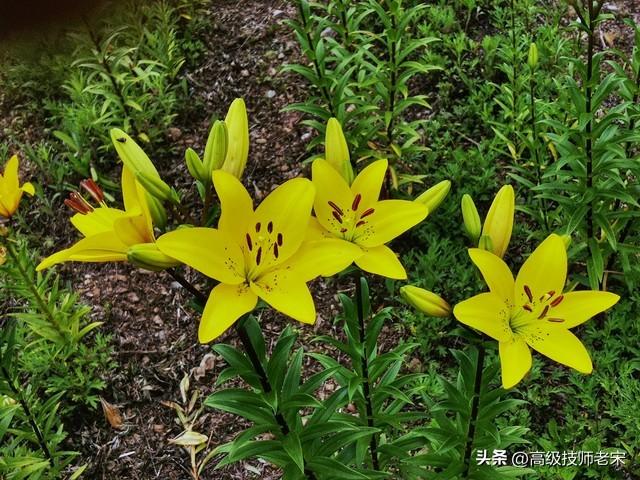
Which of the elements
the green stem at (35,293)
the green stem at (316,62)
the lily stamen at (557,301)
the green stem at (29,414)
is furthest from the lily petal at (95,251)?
the green stem at (316,62)

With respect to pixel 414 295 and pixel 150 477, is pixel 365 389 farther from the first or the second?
pixel 150 477

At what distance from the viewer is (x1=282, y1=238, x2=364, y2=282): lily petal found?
109cm

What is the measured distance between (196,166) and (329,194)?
0.88 ft

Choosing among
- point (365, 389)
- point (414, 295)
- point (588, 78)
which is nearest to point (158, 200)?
point (414, 295)

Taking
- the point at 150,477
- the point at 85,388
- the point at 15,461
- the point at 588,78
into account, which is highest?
the point at 588,78

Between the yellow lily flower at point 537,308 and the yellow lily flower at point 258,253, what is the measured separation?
0.34 meters

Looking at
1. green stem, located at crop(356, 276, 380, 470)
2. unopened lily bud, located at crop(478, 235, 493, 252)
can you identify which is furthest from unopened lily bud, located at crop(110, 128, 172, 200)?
unopened lily bud, located at crop(478, 235, 493, 252)

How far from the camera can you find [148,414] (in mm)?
2721

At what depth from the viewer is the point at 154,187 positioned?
1089 millimetres

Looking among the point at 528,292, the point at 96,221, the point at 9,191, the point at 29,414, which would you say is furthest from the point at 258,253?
the point at 29,414

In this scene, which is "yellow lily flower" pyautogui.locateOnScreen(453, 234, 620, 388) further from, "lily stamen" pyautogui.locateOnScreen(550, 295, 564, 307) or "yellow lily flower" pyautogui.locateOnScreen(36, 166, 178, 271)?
"yellow lily flower" pyautogui.locateOnScreen(36, 166, 178, 271)

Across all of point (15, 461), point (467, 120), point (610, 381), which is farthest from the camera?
point (467, 120)

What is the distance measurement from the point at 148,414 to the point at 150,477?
0.85ft

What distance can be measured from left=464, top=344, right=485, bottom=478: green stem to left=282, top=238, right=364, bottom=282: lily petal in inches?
15.6
